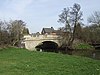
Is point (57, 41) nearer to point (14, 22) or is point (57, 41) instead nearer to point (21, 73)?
point (14, 22)

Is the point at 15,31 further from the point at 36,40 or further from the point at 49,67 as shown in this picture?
the point at 49,67

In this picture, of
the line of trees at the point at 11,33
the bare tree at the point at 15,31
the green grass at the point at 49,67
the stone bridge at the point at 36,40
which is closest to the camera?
the green grass at the point at 49,67

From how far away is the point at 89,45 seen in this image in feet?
219

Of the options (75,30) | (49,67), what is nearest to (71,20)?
(75,30)

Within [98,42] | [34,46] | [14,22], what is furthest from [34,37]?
[98,42]

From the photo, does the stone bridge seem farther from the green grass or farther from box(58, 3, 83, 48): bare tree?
the green grass

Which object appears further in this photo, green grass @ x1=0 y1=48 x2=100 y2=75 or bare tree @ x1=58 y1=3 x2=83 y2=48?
bare tree @ x1=58 y1=3 x2=83 y2=48

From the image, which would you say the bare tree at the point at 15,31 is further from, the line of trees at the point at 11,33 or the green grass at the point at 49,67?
the green grass at the point at 49,67

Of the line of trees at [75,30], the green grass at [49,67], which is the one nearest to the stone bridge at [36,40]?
the line of trees at [75,30]

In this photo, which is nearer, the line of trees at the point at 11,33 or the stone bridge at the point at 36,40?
the line of trees at the point at 11,33

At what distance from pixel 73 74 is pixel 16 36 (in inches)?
1599

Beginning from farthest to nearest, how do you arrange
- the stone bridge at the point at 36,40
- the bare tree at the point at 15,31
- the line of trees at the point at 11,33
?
the stone bridge at the point at 36,40
the bare tree at the point at 15,31
the line of trees at the point at 11,33

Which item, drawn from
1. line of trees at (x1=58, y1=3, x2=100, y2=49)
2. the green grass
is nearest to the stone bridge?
line of trees at (x1=58, y1=3, x2=100, y2=49)

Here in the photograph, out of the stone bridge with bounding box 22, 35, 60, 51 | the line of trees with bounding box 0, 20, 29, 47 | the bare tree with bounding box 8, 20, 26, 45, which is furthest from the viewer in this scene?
the stone bridge with bounding box 22, 35, 60, 51
